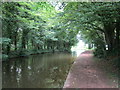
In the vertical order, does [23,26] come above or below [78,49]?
above

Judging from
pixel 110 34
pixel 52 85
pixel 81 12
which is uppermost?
pixel 81 12

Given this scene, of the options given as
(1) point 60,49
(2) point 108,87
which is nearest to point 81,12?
(2) point 108,87

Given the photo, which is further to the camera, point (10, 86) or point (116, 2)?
point (10, 86)

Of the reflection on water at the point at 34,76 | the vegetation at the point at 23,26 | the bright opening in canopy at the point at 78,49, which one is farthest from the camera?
the bright opening in canopy at the point at 78,49

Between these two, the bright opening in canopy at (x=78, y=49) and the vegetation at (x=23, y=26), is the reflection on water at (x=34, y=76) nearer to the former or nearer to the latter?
the vegetation at (x=23, y=26)

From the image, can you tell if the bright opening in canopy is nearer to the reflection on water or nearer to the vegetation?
the vegetation

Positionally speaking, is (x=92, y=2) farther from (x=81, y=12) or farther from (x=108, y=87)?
(x=108, y=87)

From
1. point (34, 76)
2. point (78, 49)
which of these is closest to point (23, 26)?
point (34, 76)

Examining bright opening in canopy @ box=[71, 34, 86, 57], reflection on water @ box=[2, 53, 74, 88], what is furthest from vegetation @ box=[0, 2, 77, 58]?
bright opening in canopy @ box=[71, 34, 86, 57]

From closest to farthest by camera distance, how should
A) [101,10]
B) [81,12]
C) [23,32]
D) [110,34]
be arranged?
[101,10]
[81,12]
[110,34]
[23,32]

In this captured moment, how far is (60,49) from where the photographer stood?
103 ft

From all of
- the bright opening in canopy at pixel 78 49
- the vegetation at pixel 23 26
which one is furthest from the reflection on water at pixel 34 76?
the bright opening in canopy at pixel 78 49

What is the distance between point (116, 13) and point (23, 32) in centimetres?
1402

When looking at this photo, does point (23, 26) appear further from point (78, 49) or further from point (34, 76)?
point (78, 49)
